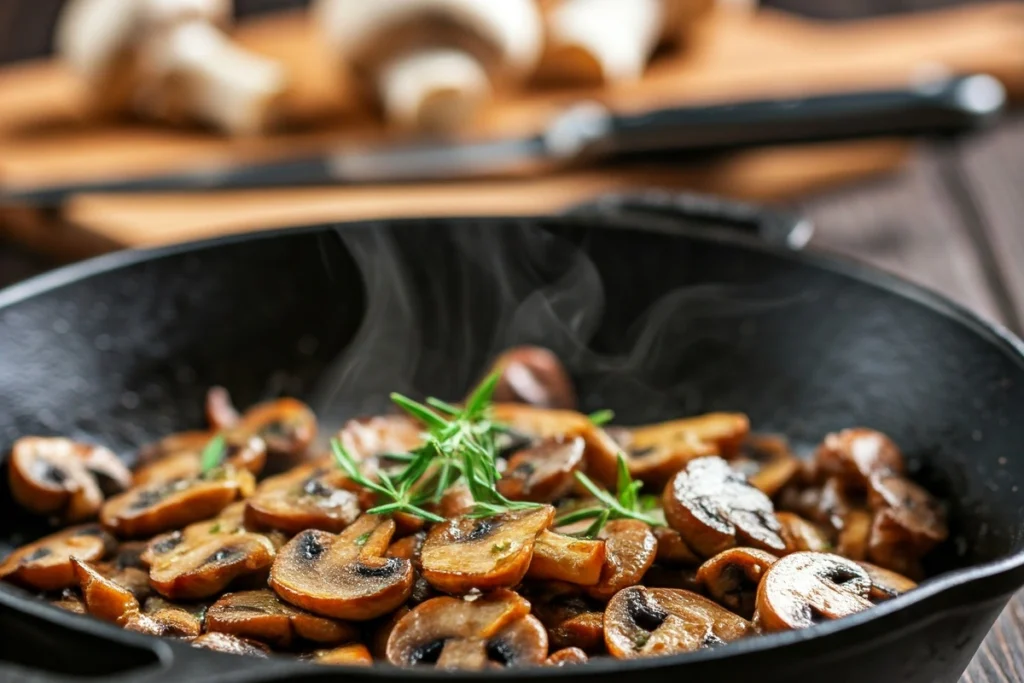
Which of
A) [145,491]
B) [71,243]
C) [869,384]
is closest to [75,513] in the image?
[145,491]

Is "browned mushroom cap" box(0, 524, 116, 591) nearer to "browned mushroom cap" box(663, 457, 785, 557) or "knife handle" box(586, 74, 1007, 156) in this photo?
"browned mushroom cap" box(663, 457, 785, 557)

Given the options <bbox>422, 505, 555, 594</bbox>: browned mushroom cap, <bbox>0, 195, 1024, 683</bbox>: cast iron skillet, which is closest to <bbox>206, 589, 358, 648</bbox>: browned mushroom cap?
<bbox>422, 505, 555, 594</bbox>: browned mushroom cap

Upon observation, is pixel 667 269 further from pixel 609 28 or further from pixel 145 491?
pixel 609 28

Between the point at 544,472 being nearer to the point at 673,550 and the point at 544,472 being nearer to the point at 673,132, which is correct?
the point at 673,550

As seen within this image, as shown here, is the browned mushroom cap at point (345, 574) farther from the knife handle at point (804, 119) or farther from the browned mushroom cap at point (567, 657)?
the knife handle at point (804, 119)

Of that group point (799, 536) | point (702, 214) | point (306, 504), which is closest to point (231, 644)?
point (306, 504)

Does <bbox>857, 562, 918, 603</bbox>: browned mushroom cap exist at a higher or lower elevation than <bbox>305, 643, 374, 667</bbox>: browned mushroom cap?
higher

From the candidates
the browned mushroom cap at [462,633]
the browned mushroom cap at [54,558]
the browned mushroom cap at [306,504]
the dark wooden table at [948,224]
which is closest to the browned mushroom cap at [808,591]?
the browned mushroom cap at [462,633]
